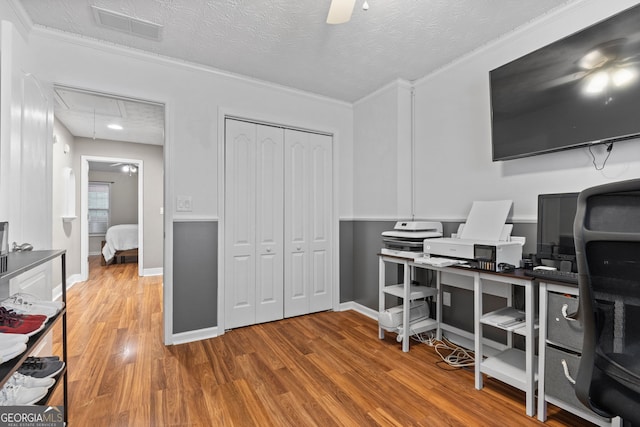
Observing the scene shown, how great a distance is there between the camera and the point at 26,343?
1.10 metres

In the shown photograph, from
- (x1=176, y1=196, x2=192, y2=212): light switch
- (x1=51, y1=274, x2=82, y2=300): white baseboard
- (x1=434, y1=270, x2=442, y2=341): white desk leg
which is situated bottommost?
(x1=51, y1=274, x2=82, y2=300): white baseboard

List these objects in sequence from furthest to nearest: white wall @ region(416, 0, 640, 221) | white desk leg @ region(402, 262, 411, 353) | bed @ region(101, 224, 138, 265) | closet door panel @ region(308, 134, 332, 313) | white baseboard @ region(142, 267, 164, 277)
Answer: bed @ region(101, 224, 138, 265)
white baseboard @ region(142, 267, 164, 277)
closet door panel @ region(308, 134, 332, 313)
white desk leg @ region(402, 262, 411, 353)
white wall @ region(416, 0, 640, 221)

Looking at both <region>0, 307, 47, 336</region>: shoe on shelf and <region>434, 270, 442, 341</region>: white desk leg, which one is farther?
<region>434, 270, 442, 341</region>: white desk leg

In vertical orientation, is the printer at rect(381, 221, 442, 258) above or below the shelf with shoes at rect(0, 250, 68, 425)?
above

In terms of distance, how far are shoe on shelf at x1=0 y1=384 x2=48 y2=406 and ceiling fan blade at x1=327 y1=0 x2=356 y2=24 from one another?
84.8 inches

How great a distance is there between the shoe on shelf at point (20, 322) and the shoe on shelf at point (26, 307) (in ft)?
0.15

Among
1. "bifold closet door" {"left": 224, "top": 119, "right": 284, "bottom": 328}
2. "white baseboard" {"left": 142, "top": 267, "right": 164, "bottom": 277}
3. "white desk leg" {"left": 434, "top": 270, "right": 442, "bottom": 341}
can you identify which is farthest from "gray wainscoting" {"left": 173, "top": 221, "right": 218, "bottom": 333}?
"white baseboard" {"left": 142, "top": 267, "right": 164, "bottom": 277}

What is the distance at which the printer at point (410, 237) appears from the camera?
2.54 metres

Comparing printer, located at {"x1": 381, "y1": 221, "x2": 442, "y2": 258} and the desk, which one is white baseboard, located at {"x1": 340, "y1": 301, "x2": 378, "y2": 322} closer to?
printer, located at {"x1": 381, "y1": 221, "x2": 442, "y2": 258}

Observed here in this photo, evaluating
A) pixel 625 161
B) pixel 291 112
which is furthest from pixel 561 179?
pixel 291 112

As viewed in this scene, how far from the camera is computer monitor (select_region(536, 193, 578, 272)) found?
1.79 m

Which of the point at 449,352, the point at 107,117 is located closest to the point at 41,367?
the point at 449,352

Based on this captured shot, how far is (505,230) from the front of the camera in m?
2.17

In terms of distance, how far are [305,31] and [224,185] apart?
1.51m
